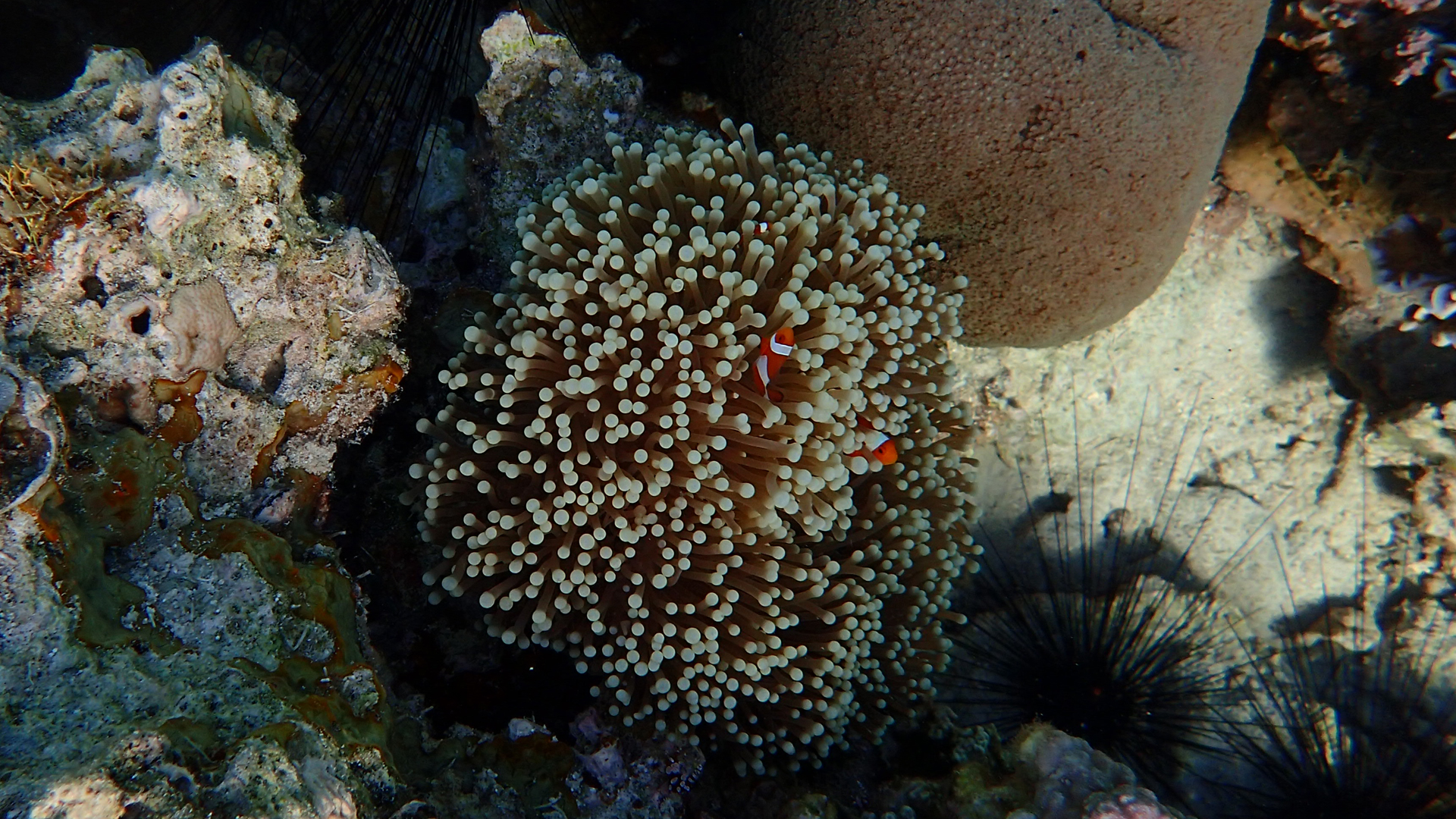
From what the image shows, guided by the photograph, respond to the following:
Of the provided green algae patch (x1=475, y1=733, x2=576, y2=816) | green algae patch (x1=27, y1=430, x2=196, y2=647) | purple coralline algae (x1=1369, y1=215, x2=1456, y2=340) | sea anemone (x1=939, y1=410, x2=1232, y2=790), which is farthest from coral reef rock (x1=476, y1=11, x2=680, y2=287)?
purple coralline algae (x1=1369, y1=215, x2=1456, y2=340)

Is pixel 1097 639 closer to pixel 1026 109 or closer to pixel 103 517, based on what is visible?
pixel 1026 109

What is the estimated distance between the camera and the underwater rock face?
204cm

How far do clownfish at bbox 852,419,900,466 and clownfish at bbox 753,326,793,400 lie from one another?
450 millimetres

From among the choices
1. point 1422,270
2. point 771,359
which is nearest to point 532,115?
point 771,359

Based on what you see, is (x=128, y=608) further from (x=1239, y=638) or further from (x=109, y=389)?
(x=1239, y=638)

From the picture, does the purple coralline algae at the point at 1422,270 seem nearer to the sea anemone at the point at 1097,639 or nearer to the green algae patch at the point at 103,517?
the sea anemone at the point at 1097,639

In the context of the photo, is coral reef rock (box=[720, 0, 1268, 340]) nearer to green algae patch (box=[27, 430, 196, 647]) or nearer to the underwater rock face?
the underwater rock face

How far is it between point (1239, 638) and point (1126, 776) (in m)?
2.59

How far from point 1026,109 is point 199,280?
3240 millimetres

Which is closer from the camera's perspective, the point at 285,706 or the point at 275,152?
the point at 285,706

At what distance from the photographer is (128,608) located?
190 cm

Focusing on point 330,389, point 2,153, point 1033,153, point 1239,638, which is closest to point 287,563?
point 330,389

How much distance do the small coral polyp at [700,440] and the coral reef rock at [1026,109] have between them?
304 millimetres

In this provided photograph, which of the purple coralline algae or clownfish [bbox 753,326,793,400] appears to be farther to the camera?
the purple coralline algae
